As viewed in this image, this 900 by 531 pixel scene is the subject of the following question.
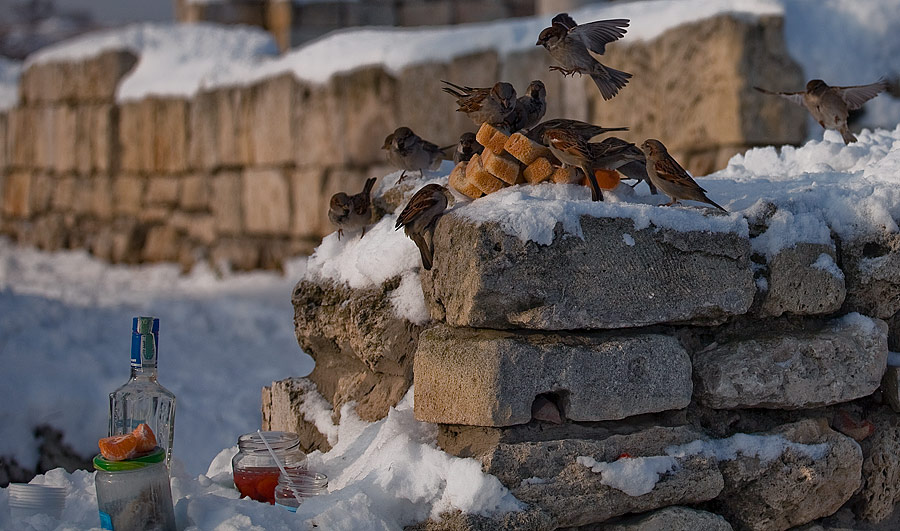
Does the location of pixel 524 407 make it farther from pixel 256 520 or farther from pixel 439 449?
pixel 256 520

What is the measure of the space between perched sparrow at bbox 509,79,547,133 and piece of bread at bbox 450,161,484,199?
0.19 metres

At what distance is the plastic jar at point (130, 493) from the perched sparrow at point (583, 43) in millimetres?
1656

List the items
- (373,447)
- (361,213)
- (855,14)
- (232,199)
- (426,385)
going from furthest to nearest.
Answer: (232,199) → (855,14) → (361,213) → (373,447) → (426,385)

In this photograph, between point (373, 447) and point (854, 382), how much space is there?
1.36 m

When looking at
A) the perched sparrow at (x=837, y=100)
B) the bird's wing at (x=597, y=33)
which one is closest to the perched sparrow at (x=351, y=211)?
the bird's wing at (x=597, y=33)

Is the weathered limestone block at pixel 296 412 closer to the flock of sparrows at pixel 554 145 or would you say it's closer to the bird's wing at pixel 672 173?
the flock of sparrows at pixel 554 145

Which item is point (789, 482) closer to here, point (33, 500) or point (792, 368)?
point (792, 368)

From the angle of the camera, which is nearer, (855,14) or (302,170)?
(855,14)

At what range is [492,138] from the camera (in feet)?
9.76

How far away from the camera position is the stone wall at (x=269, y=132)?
19.7ft

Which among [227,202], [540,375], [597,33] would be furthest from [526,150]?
[227,202]

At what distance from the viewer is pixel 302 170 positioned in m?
8.96

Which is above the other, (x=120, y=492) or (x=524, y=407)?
(x=524, y=407)

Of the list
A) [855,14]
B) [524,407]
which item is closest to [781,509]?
[524,407]
